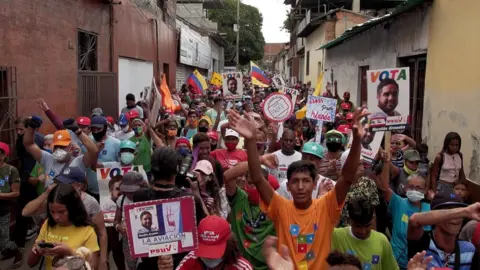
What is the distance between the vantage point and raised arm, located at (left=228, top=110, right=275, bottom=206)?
385 cm

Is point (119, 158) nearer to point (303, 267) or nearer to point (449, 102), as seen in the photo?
point (303, 267)

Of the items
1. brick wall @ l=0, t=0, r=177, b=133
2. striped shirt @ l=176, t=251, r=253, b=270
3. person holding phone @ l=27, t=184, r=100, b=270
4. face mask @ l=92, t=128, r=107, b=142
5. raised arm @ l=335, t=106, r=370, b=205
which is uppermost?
brick wall @ l=0, t=0, r=177, b=133

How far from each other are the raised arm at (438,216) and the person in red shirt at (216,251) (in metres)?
1.24

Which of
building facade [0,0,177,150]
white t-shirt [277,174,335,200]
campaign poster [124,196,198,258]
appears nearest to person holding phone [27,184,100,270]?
campaign poster [124,196,198,258]

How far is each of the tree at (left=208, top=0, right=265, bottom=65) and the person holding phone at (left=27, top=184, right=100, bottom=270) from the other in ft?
202

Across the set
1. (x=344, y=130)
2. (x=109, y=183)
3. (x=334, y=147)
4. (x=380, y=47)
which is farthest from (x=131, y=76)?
(x=334, y=147)

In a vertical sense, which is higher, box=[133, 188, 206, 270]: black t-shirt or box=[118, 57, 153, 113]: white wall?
box=[118, 57, 153, 113]: white wall

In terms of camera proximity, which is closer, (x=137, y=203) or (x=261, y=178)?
(x=137, y=203)

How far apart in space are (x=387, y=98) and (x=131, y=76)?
42.6 ft

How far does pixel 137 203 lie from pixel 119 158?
10.9 feet

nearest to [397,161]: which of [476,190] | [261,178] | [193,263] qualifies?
[476,190]

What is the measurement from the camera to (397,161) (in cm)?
713

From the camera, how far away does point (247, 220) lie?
15.6 ft

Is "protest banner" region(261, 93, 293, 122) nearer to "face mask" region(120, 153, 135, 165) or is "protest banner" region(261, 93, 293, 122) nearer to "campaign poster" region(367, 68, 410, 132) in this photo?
"campaign poster" region(367, 68, 410, 132)
